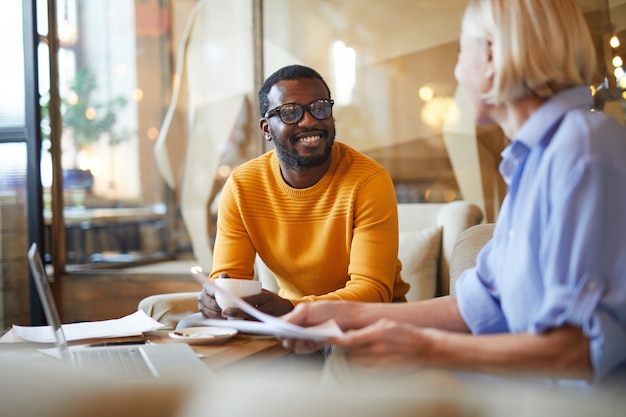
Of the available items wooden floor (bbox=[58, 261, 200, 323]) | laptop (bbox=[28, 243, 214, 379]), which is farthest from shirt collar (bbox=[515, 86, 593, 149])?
wooden floor (bbox=[58, 261, 200, 323])

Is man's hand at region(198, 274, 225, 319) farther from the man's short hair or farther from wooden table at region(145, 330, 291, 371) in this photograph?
the man's short hair

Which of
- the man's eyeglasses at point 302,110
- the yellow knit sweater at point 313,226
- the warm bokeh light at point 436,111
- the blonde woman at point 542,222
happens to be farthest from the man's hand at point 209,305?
the warm bokeh light at point 436,111

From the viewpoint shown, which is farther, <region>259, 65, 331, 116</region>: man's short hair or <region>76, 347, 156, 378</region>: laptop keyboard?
<region>259, 65, 331, 116</region>: man's short hair

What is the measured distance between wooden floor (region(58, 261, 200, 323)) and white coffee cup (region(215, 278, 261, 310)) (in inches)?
90.3

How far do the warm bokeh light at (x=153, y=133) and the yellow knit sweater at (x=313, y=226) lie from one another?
2002 mm

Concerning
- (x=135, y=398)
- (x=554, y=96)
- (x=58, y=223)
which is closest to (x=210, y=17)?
(x=58, y=223)

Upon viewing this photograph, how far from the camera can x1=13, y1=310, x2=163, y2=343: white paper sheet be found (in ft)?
5.27

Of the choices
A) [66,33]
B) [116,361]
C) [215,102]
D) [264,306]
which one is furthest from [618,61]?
[66,33]

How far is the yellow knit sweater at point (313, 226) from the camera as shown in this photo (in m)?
2.16

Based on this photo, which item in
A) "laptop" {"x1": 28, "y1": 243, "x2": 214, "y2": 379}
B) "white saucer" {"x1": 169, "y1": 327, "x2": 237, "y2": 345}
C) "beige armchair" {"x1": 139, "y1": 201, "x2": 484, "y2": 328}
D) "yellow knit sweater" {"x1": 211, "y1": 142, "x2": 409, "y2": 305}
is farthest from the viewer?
"beige armchair" {"x1": 139, "y1": 201, "x2": 484, "y2": 328}

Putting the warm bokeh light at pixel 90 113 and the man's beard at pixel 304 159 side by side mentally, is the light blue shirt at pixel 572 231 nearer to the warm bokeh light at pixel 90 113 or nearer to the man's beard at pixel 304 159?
the man's beard at pixel 304 159

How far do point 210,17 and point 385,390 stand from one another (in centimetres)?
346

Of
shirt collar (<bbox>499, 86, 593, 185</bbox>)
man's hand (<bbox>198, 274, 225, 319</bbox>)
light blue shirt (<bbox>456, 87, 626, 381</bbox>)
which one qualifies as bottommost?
man's hand (<bbox>198, 274, 225, 319</bbox>)

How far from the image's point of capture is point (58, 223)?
4078 millimetres
